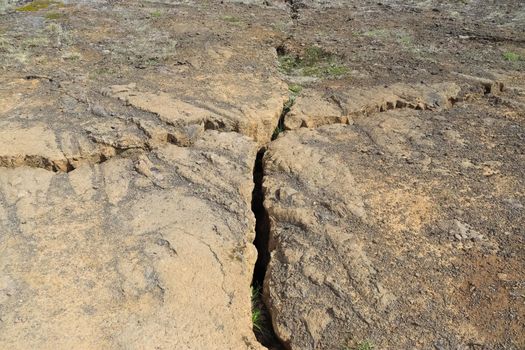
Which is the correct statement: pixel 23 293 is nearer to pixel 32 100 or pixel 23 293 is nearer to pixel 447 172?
pixel 32 100

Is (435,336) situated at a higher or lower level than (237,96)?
lower

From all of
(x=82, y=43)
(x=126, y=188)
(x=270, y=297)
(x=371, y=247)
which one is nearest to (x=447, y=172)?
(x=371, y=247)

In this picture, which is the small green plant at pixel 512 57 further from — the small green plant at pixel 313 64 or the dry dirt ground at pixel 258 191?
the small green plant at pixel 313 64

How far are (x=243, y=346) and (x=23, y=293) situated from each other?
85 centimetres

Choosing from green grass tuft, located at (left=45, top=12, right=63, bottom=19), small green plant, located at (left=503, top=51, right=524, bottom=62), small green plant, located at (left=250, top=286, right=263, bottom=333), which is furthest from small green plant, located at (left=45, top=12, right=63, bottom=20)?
small green plant, located at (left=503, top=51, right=524, bottom=62)

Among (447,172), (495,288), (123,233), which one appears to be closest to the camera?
(495,288)

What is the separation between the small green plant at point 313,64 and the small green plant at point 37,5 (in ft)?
8.09

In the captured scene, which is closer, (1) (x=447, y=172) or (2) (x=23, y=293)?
(2) (x=23, y=293)

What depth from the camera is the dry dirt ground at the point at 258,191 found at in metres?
1.94

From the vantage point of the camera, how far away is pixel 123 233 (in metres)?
2.22

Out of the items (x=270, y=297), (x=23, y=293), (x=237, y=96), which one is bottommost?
(x=270, y=297)

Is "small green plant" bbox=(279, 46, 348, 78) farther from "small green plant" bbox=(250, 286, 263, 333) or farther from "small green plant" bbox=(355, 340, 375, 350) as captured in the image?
"small green plant" bbox=(355, 340, 375, 350)

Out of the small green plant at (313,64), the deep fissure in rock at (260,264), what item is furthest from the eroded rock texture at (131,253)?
the small green plant at (313,64)

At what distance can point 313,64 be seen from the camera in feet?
13.2
